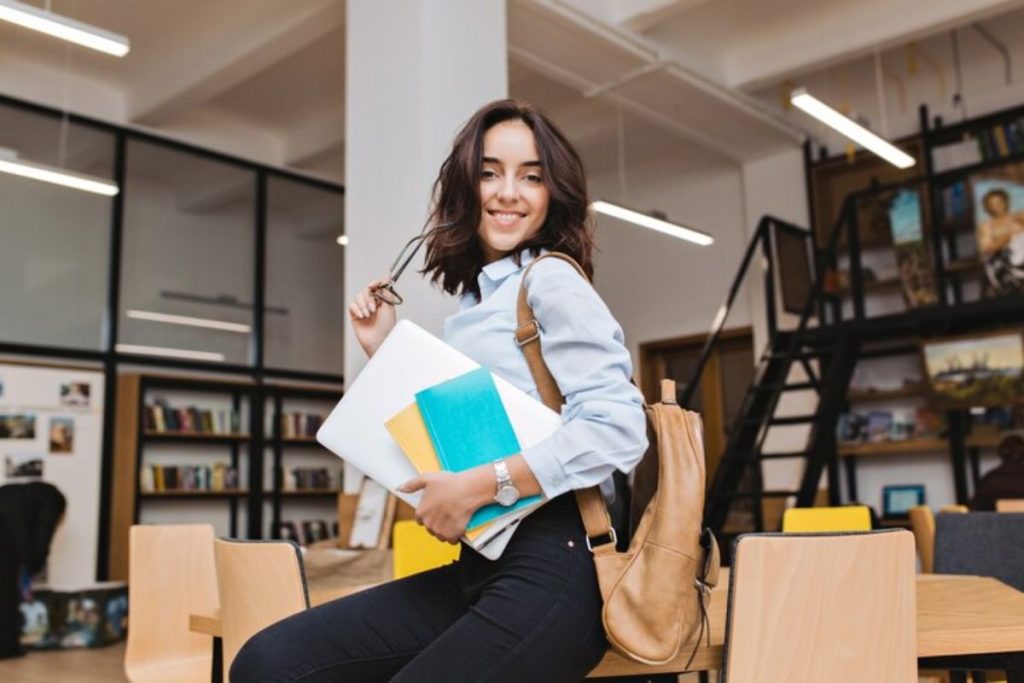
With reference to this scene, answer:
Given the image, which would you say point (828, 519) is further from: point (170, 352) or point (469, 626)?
point (170, 352)

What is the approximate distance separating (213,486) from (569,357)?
26.0 feet

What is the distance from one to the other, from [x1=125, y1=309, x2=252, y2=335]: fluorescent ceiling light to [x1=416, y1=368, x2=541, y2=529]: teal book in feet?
24.6

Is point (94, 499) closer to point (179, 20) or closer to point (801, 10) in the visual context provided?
point (179, 20)

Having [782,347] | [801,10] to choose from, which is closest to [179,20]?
[801,10]

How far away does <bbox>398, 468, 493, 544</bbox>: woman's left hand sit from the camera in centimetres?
113

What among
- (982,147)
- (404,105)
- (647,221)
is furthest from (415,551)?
(982,147)

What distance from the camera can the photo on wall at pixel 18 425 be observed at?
7.20 m

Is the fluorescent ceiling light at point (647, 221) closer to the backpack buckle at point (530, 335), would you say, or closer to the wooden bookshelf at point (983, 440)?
the wooden bookshelf at point (983, 440)

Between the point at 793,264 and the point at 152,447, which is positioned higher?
the point at 793,264

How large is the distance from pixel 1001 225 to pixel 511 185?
6.96m

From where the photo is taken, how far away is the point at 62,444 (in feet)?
24.6

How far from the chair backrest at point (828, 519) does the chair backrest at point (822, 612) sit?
2300mm

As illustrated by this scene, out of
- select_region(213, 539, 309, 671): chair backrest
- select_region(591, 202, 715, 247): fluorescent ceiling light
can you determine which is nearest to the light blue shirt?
select_region(213, 539, 309, 671): chair backrest

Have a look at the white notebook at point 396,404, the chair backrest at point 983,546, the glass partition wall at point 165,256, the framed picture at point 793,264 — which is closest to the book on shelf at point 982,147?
the framed picture at point 793,264
